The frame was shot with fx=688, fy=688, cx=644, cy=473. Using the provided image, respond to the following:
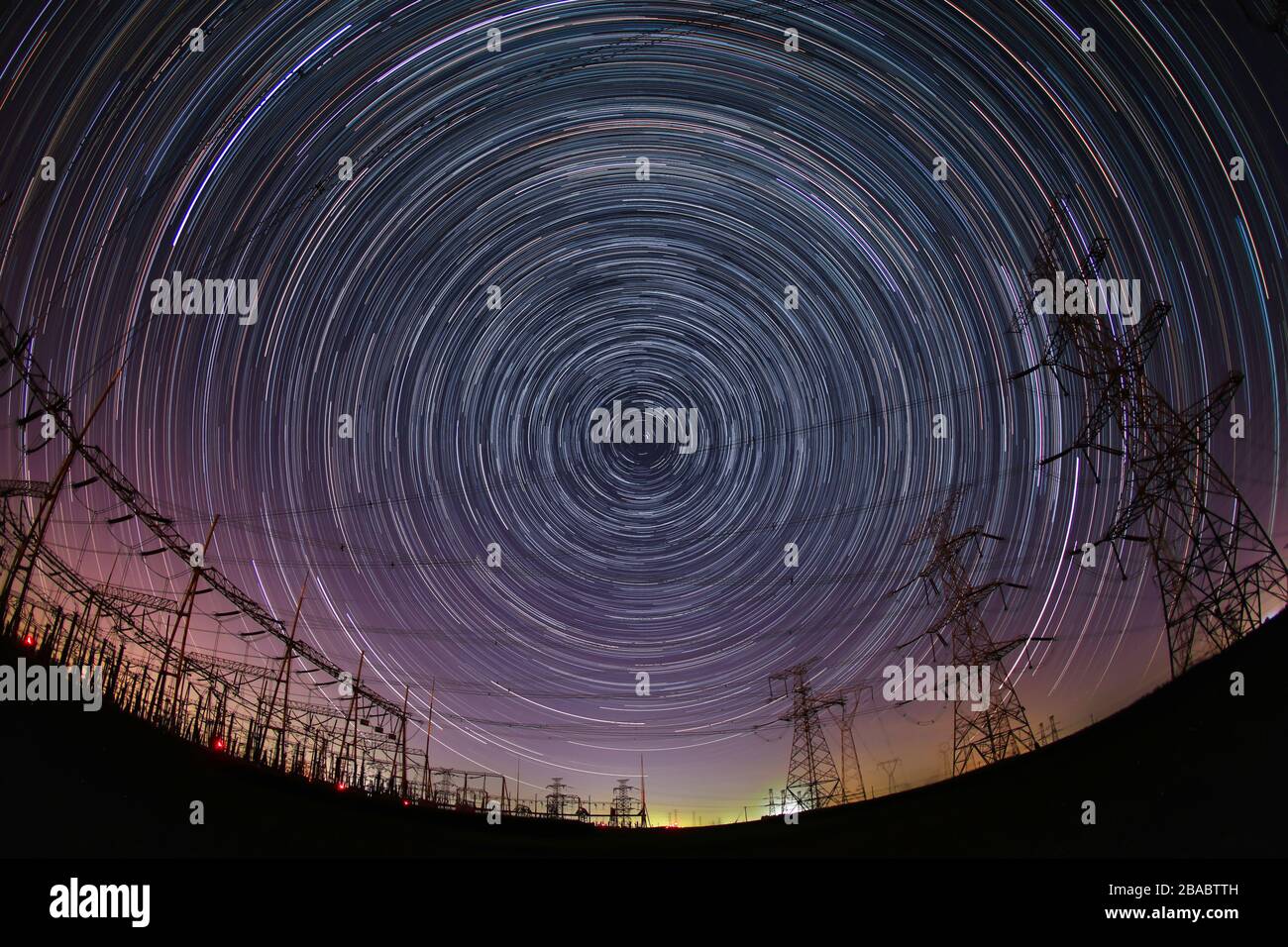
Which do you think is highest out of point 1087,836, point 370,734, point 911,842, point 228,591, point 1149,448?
point 1149,448
